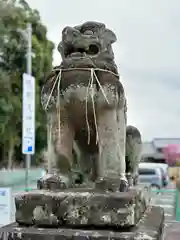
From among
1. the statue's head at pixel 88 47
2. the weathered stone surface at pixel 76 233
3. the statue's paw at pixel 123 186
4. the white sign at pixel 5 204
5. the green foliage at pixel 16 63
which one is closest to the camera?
the weathered stone surface at pixel 76 233

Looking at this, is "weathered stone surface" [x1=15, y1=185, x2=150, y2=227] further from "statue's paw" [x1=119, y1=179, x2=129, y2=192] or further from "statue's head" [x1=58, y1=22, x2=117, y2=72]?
"statue's head" [x1=58, y1=22, x2=117, y2=72]

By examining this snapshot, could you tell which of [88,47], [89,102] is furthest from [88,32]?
[89,102]

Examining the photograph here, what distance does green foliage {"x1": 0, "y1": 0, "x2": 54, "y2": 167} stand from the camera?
63.8 feet

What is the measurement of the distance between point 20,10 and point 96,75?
1957 cm

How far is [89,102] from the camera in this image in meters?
2.50

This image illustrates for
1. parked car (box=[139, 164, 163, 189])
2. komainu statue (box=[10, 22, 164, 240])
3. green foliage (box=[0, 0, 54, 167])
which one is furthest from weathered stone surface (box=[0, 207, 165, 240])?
green foliage (box=[0, 0, 54, 167])

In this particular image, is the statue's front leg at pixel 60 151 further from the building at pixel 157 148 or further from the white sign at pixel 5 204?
the building at pixel 157 148

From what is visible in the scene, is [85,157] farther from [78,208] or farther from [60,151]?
[78,208]

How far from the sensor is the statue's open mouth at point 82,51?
2602mm

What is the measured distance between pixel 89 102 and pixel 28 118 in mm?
8153

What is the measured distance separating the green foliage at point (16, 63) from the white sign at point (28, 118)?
26.8 feet

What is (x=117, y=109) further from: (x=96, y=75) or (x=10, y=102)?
(x=10, y=102)

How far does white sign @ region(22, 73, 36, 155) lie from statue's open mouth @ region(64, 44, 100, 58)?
761 centimetres

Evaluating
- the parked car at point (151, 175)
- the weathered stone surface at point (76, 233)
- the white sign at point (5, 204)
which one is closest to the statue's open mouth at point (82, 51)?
the weathered stone surface at point (76, 233)
